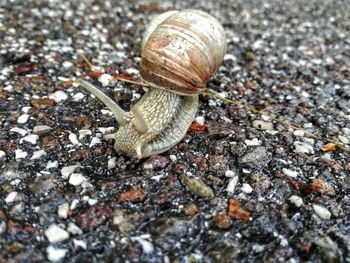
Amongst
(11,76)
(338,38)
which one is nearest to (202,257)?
(11,76)

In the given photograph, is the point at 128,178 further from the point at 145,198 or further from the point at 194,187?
the point at 194,187

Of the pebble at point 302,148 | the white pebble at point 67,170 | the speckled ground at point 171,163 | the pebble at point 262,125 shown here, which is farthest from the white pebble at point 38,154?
the pebble at point 302,148

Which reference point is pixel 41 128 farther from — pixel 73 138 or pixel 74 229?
pixel 74 229

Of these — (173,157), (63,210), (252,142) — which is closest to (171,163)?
(173,157)

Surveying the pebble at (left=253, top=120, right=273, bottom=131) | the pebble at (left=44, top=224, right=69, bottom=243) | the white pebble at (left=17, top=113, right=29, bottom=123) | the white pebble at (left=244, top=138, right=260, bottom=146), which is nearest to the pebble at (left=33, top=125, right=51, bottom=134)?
the white pebble at (left=17, top=113, right=29, bottom=123)

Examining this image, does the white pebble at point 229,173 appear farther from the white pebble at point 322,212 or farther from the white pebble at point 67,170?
the white pebble at point 67,170

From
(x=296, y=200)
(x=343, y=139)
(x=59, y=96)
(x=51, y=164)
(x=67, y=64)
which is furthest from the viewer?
(x=67, y=64)
